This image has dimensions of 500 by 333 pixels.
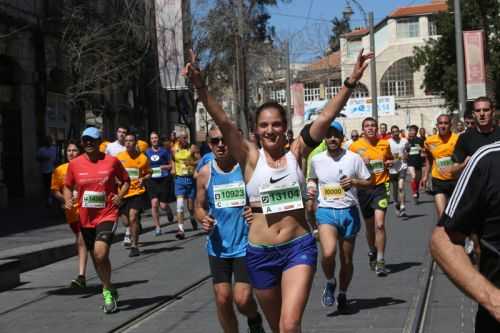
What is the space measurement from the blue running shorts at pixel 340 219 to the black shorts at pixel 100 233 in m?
2.06

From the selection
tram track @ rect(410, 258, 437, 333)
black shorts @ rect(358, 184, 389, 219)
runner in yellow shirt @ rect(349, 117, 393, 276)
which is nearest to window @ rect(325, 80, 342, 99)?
runner in yellow shirt @ rect(349, 117, 393, 276)

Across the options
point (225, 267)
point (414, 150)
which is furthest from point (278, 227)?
point (414, 150)

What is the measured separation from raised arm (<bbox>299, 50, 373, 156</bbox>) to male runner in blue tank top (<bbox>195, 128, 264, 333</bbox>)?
1.22 m

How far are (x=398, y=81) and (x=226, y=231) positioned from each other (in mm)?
82028

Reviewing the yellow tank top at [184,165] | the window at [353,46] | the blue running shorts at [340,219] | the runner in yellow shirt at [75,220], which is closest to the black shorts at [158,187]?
the yellow tank top at [184,165]

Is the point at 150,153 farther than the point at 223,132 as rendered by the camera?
Yes

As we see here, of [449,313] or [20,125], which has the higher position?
[20,125]

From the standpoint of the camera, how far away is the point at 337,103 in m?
5.79

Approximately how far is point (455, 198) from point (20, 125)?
26.6 meters

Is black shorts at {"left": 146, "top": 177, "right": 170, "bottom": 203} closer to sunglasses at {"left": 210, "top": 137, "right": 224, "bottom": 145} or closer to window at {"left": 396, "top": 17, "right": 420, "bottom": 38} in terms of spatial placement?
sunglasses at {"left": 210, "top": 137, "right": 224, "bottom": 145}

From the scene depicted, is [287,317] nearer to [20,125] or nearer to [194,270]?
[194,270]

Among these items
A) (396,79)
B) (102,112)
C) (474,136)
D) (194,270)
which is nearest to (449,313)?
(474,136)

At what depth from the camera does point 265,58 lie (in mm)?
50312

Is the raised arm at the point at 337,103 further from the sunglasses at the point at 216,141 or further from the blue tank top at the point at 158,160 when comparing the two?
the blue tank top at the point at 158,160
